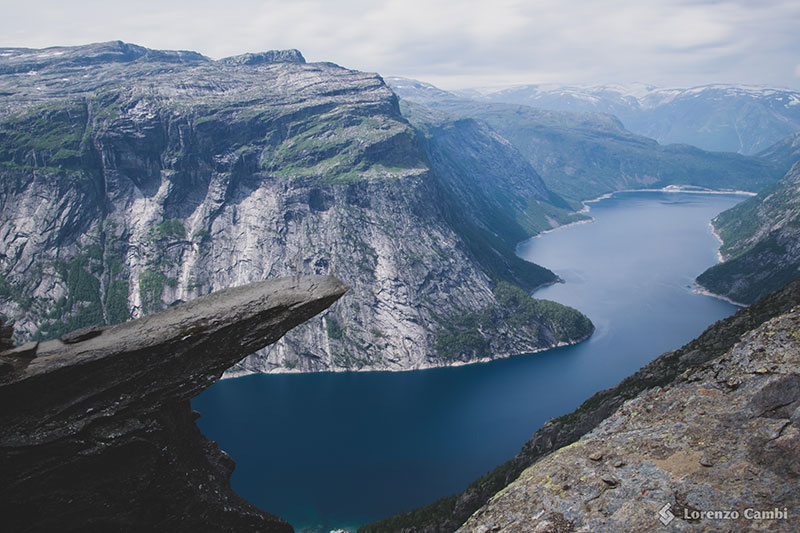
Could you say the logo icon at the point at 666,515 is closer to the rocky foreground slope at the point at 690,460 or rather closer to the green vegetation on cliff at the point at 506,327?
the rocky foreground slope at the point at 690,460

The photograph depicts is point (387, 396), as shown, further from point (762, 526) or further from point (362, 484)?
point (762, 526)

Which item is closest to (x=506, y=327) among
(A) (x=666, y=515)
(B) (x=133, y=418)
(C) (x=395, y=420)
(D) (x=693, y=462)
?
(C) (x=395, y=420)

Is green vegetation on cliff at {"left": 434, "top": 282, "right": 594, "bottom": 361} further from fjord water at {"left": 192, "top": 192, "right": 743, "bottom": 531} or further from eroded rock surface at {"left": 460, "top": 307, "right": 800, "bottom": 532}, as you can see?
eroded rock surface at {"left": 460, "top": 307, "right": 800, "bottom": 532}

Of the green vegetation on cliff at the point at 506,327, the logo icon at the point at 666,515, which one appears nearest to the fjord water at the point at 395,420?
the green vegetation on cliff at the point at 506,327

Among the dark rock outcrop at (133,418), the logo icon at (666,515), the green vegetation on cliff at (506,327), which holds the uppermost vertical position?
→ the dark rock outcrop at (133,418)

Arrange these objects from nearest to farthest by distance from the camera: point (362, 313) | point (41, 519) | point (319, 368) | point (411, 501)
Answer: point (41, 519)
point (411, 501)
point (319, 368)
point (362, 313)

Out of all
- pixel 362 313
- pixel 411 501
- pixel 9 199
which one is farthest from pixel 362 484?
pixel 9 199

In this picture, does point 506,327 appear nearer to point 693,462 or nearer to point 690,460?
point 690,460
